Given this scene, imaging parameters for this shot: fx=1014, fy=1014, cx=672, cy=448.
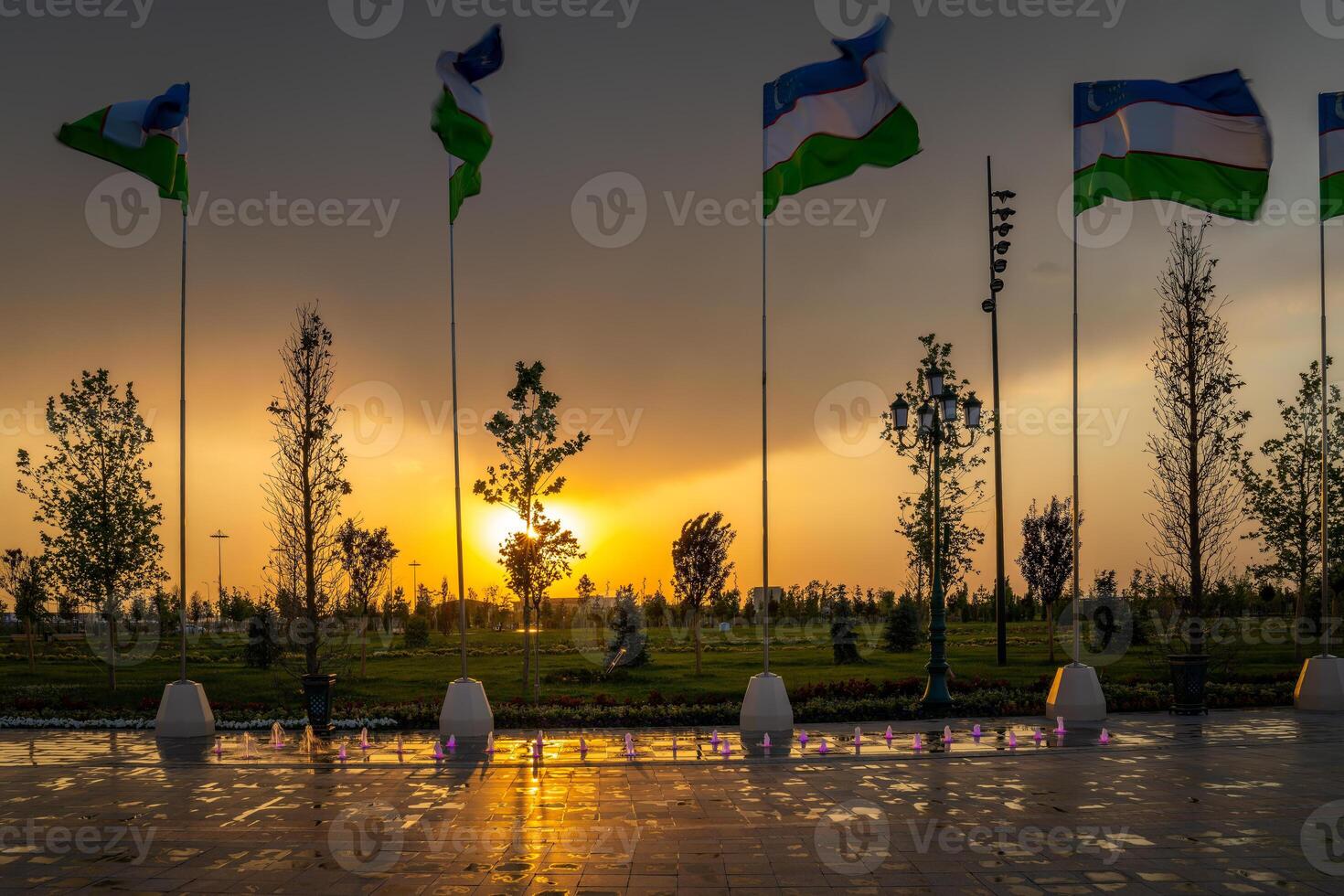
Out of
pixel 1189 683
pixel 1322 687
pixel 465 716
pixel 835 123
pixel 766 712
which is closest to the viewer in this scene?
pixel 465 716

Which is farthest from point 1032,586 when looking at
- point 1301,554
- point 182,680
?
point 182,680

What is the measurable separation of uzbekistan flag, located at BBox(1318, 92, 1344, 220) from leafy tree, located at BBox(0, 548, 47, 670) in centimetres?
3454

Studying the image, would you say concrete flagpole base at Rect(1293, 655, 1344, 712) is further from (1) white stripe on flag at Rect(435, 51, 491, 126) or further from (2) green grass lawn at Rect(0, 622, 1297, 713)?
(1) white stripe on flag at Rect(435, 51, 491, 126)

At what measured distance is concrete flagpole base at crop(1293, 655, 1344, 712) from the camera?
20062 millimetres

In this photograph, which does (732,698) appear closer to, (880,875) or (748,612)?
(880,875)

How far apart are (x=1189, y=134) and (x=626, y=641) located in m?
19.4

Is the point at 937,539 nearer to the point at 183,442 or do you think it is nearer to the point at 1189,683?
the point at 1189,683

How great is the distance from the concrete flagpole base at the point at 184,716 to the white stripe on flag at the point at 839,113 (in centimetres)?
1408

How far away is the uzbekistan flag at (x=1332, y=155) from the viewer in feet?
68.6

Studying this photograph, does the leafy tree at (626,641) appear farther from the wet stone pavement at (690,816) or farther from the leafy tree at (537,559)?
the wet stone pavement at (690,816)

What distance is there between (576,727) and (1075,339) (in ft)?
37.8

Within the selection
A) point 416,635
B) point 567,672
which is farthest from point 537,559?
point 416,635

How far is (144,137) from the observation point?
18312 mm

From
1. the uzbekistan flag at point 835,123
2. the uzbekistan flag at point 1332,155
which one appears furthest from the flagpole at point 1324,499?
the uzbekistan flag at point 835,123
